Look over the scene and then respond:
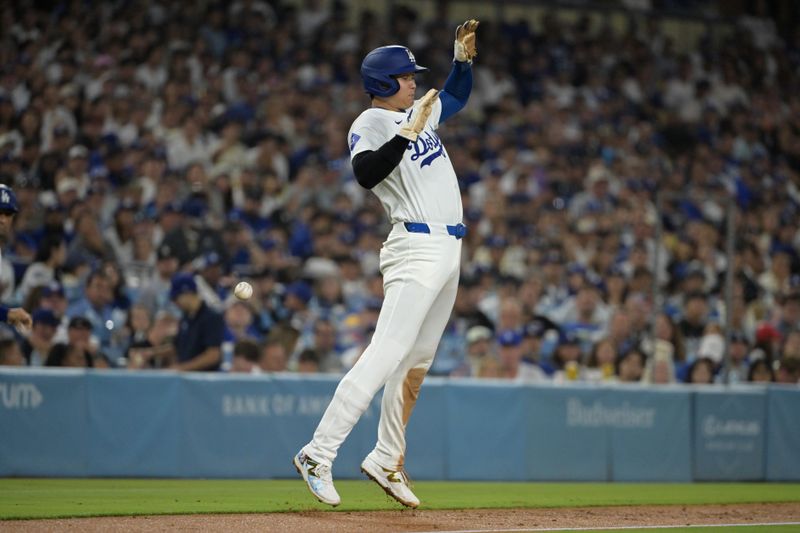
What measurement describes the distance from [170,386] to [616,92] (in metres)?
11.8

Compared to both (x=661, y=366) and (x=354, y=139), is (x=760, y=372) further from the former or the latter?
(x=354, y=139)

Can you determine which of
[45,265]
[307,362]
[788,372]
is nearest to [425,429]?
[307,362]

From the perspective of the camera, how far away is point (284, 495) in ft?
24.9

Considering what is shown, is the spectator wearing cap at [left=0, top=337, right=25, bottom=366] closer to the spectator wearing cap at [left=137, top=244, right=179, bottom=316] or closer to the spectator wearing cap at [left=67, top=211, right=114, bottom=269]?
the spectator wearing cap at [left=137, top=244, right=179, bottom=316]

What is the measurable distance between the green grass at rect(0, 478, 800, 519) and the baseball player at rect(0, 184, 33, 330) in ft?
3.40

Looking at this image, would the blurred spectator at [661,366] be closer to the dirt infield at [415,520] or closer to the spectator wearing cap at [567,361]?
the spectator wearing cap at [567,361]

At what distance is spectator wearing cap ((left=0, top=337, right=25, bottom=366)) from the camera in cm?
986

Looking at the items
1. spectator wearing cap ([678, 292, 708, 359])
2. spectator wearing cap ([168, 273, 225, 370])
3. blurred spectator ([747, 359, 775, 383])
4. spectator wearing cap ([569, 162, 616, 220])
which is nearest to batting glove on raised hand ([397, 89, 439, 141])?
spectator wearing cap ([168, 273, 225, 370])

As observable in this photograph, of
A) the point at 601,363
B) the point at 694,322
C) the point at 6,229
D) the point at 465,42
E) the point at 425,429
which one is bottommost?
the point at 425,429

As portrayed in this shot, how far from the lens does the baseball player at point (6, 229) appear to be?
701 centimetres

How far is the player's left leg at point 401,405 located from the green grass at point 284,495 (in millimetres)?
297

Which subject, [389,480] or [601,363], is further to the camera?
[601,363]

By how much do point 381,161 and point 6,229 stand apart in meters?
2.72

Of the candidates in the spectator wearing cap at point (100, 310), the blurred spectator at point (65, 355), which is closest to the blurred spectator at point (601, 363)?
the spectator wearing cap at point (100, 310)
